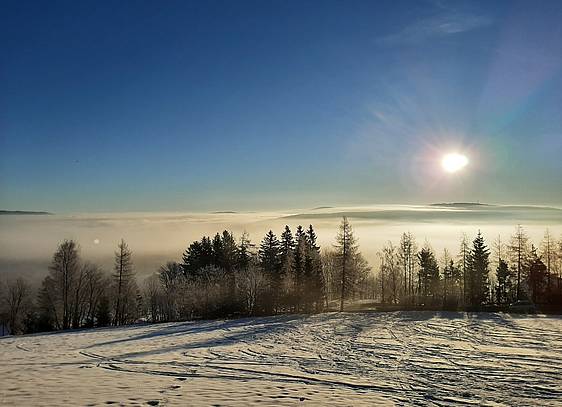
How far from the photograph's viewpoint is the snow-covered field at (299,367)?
13203 millimetres

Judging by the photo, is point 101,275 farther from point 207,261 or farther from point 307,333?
point 307,333

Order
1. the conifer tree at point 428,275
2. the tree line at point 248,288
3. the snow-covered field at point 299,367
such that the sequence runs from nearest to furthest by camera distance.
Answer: the snow-covered field at point 299,367, the tree line at point 248,288, the conifer tree at point 428,275

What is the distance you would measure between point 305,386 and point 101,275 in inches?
2251

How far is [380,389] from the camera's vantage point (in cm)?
1423

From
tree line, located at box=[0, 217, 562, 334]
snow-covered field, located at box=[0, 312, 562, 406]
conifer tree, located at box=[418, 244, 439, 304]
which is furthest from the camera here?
conifer tree, located at box=[418, 244, 439, 304]

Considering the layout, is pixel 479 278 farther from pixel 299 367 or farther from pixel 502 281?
pixel 299 367

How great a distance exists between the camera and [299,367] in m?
18.4

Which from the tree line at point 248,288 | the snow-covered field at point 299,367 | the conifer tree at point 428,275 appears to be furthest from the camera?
the conifer tree at point 428,275

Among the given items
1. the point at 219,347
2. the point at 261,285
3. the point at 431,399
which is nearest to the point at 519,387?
the point at 431,399

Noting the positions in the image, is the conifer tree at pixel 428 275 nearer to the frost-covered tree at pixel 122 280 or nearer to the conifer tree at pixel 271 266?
the conifer tree at pixel 271 266

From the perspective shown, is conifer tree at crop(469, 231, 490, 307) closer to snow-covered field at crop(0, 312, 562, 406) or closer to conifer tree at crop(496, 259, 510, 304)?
conifer tree at crop(496, 259, 510, 304)

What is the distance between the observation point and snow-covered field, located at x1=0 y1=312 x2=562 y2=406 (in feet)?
43.3

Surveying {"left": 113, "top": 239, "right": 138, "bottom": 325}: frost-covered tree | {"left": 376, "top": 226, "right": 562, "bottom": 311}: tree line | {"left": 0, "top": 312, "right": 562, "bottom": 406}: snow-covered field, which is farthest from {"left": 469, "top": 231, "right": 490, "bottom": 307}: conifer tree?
{"left": 113, "top": 239, "right": 138, "bottom": 325}: frost-covered tree

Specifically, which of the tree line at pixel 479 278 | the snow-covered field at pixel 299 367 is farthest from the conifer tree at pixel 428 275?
the snow-covered field at pixel 299 367
